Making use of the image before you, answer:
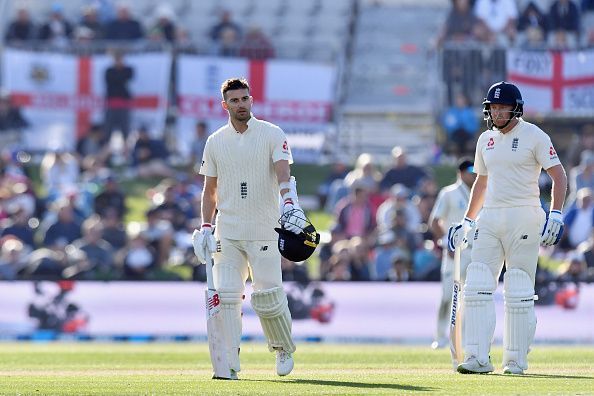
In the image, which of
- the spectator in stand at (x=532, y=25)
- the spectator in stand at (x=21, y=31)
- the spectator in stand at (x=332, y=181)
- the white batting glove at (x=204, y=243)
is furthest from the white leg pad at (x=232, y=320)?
the spectator in stand at (x=21, y=31)

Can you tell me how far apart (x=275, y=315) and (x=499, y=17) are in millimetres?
16279

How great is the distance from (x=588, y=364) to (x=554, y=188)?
2261 millimetres

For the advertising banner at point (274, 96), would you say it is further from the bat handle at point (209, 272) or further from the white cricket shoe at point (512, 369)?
the white cricket shoe at point (512, 369)

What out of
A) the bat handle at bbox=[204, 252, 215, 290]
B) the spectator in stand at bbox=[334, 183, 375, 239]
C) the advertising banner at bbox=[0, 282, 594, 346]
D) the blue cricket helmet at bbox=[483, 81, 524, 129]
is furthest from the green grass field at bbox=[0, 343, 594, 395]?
the spectator in stand at bbox=[334, 183, 375, 239]

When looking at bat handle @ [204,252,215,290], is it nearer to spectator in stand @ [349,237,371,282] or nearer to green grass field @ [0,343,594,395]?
green grass field @ [0,343,594,395]

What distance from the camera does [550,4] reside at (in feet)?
90.2

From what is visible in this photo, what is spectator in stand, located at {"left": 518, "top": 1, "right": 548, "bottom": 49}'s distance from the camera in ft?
86.7

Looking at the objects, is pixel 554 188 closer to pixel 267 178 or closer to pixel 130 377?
pixel 267 178

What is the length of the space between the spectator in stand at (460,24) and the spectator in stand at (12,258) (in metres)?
8.63

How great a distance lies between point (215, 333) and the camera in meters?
11.3

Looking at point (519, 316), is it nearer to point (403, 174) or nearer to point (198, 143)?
point (403, 174)

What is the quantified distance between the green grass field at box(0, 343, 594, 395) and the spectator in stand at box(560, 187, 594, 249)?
158 inches

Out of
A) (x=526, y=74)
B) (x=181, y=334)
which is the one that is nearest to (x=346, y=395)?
(x=181, y=334)

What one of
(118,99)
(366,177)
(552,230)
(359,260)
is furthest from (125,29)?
Answer: (552,230)
